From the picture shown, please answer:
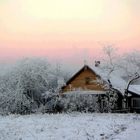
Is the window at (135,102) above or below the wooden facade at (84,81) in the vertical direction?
below

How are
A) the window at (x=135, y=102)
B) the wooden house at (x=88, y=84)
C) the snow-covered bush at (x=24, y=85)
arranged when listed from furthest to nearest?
the window at (x=135, y=102)
the wooden house at (x=88, y=84)
the snow-covered bush at (x=24, y=85)

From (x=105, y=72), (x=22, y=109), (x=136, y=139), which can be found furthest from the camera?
(x=105, y=72)

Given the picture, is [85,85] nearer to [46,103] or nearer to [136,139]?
[46,103]

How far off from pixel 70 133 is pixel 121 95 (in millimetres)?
35029

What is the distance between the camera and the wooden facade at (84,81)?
198 ft

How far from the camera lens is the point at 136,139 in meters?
20.1

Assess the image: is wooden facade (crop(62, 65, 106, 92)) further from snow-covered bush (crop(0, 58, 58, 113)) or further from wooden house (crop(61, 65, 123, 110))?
snow-covered bush (crop(0, 58, 58, 113))

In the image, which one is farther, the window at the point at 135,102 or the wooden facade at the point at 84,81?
the window at the point at 135,102

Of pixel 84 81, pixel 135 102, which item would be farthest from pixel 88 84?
pixel 135 102

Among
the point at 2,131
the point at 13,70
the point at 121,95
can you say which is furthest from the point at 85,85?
the point at 2,131

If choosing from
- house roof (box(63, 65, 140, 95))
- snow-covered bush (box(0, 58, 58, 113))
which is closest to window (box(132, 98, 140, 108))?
house roof (box(63, 65, 140, 95))

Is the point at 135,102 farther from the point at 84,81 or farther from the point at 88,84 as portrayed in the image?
the point at 84,81

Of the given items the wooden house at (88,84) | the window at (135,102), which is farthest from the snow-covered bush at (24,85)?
the window at (135,102)

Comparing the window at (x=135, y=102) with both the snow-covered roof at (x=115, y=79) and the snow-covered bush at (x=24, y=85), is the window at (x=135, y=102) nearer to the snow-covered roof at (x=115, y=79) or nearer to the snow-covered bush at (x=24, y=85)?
the snow-covered roof at (x=115, y=79)
